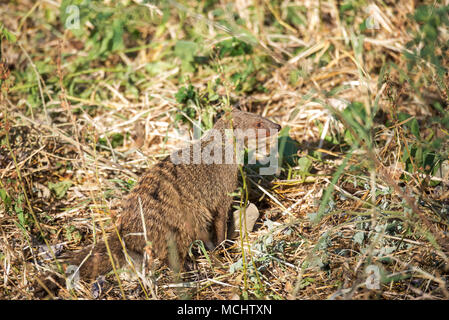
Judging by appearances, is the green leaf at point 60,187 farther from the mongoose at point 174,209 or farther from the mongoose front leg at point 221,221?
the mongoose front leg at point 221,221

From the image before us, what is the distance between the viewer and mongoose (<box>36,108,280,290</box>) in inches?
118

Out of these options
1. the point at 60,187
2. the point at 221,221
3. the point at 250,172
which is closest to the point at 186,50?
the point at 250,172

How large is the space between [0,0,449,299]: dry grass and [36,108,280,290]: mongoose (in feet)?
0.61

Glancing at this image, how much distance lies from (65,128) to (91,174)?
742 millimetres

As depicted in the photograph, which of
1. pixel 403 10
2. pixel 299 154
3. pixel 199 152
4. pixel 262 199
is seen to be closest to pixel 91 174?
pixel 199 152

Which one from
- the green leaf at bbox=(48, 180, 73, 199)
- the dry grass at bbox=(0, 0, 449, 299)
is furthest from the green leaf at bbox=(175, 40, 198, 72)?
the green leaf at bbox=(48, 180, 73, 199)

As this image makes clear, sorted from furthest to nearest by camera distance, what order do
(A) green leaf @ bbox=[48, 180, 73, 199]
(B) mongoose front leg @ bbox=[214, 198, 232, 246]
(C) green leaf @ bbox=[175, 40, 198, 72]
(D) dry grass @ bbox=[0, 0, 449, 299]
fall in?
(C) green leaf @ bbox=[175, 40, 198, 72], (A) green leaf @ bbox=[48, 180, 73, 199], (B) mongoose front leg @ bbox=[214, 198, 232, 246], (D) dry grass @ bbox=[0, 0, 449, 299]

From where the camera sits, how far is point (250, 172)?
411 cm

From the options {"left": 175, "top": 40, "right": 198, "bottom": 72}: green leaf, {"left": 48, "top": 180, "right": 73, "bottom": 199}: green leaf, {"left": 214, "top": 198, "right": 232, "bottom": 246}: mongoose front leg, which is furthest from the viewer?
{"left": 175, "top": 40, "right": 198, "bottom": 72}: green leaf

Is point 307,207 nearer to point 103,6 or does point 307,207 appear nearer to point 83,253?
point 83,253

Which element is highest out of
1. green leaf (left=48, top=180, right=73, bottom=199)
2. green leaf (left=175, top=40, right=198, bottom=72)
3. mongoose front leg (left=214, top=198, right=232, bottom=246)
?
green leaf (left=175, top=40, right=198, bottom=72)

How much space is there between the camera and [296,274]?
3.07 meters

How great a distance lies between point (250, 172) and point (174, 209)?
3.61 feet

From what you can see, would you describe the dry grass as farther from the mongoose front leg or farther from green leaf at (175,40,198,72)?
green leaf at (175,40,198,72)
